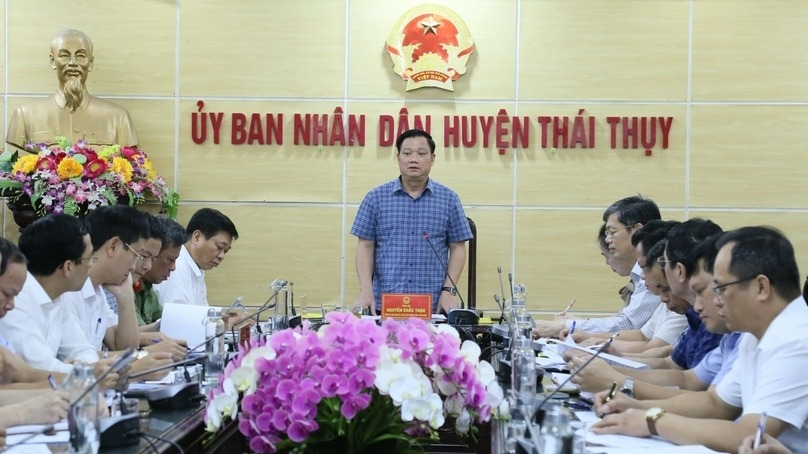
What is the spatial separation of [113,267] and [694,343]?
6.81 feet

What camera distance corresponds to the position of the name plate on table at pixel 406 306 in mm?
3969

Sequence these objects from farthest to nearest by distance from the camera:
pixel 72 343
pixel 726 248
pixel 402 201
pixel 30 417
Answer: pixel 402 201
pixel 72 343
pixel 726 248
pixel 30 417

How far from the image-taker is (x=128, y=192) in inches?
204

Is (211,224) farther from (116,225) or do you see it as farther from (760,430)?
(760,430)

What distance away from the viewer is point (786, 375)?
2.14 m

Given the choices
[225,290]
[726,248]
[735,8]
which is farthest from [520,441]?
[735,8]

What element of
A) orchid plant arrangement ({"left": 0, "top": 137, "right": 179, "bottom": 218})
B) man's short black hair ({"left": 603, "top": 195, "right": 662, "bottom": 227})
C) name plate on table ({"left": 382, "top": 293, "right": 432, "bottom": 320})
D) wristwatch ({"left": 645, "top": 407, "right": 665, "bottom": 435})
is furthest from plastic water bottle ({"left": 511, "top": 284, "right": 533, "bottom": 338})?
orchid plant arrangement ({"left": 0, "top": 137, "right": 179, "bottom": 218})

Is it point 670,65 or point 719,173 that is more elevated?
point 670,65

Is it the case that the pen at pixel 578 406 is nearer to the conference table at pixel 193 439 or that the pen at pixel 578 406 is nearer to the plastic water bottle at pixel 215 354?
the conference table at pixel 193 439

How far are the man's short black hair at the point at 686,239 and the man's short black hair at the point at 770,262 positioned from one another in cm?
64

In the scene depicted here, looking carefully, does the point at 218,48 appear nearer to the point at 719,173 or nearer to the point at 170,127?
the point at 170,127

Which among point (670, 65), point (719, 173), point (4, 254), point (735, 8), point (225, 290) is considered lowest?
point (225, 290)

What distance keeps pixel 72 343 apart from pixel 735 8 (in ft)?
14.5

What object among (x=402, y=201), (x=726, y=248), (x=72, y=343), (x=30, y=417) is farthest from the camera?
(x=402, y=201)
